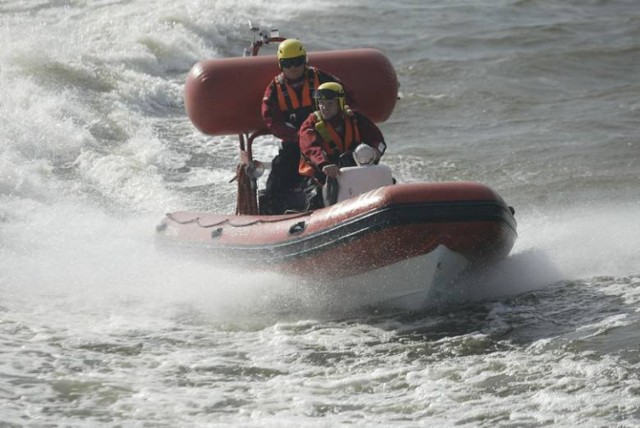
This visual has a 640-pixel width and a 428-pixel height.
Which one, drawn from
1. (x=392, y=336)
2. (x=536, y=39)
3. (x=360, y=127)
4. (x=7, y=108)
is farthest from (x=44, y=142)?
(x=536, y=39)

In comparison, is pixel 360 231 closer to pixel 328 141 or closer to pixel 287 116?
pixel 328 141

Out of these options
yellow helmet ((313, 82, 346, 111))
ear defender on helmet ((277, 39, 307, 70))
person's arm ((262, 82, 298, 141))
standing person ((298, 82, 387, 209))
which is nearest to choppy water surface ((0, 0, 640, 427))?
standing person ((298, 82, 387, 209))

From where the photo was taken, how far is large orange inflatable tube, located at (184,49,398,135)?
782cm

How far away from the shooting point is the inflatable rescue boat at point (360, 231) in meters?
6.25

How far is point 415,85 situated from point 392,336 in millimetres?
7448

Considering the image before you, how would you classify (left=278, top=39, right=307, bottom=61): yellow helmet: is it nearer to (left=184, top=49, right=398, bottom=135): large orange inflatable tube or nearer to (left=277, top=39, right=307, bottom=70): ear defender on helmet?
(left=277, top=39, right=307, bottom=70): ear defender on helmet

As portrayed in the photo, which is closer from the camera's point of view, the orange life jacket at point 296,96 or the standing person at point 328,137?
the standing person at point 328,137

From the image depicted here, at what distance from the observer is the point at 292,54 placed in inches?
297

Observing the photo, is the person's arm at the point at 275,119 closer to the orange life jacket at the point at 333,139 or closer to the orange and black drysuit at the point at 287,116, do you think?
the orange and black drysuit at the point at 287,116

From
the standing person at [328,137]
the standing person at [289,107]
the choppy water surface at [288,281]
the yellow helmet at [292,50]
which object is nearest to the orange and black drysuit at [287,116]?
the standing person at [289,107]

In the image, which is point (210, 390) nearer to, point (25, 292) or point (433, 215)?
point (433, 215)

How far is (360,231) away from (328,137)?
838 mm

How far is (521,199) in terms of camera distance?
930cm

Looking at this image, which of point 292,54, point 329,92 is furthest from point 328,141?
point 292,54
